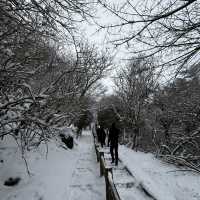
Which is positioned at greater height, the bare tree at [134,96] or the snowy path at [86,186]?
the bare tree at [134,96]

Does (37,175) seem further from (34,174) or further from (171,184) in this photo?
(171,184)

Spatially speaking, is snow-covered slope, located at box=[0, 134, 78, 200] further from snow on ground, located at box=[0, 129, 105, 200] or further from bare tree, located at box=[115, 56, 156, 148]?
bare tree, located at box=[115, 56, 156, 148]

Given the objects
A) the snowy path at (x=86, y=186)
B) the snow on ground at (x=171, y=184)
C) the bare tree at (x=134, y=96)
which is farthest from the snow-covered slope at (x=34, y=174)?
the bare tree at (x=134, y=96)

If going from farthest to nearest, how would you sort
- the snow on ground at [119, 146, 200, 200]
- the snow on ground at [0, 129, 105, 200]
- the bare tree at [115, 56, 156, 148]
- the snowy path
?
the bare tree at [115, 56, 156, 148]
the snow on ground at [0, 129, 105, 200]
the snowy path
the snow on ground at [119, 146, 200, 200]

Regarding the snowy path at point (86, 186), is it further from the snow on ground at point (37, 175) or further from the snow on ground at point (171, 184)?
the snow on ground at point (171, 184)

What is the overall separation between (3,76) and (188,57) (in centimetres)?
458

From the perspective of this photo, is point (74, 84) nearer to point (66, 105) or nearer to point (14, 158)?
point (66, 105)

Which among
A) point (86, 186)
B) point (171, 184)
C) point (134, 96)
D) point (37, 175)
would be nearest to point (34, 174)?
point (37, 175)

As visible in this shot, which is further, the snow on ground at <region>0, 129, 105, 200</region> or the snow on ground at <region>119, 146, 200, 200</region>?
the snow on ground at <region>0, 129, 105, 200</region>

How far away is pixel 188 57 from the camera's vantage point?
4371 millimetres

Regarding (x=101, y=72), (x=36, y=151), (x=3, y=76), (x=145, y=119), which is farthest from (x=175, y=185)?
(x=145, y=119)

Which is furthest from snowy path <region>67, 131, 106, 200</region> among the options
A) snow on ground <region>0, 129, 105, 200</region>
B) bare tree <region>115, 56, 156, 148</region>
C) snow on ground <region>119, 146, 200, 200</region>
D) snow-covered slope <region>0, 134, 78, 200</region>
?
bare tree <region>115, 56, 156, 148</region>

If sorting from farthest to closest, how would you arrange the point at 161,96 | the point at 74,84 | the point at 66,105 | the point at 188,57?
1. the point at 161,96
2. the point at 74,84
3. the point at 66,105
4. the point at 188,57

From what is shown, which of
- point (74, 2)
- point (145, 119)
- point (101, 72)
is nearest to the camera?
point (74, 2)
